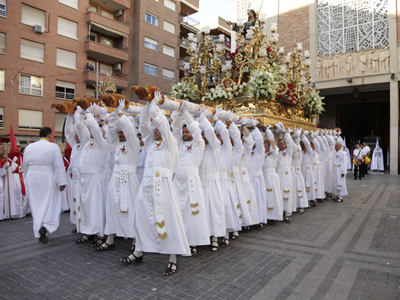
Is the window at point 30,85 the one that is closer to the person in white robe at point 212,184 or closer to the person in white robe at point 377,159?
the person in white robe at point 212,184

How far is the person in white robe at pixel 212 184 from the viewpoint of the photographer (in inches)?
208

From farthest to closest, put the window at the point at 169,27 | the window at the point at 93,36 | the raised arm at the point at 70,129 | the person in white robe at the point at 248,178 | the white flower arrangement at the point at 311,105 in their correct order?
the window at the point at 169,27 < the window at the point at 93,36 < the white flower arrangement at the point at 311,105 < the person in white robe at the point at 248,178 < the raised arm at the point at 70,129

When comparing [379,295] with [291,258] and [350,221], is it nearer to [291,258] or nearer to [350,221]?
[291,258]

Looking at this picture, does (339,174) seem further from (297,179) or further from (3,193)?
(3,193)

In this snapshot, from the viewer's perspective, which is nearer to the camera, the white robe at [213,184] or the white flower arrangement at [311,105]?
the white robe at [213,184]

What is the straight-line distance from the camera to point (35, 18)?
72.5ft

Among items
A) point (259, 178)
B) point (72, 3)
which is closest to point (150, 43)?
point (72, 3)

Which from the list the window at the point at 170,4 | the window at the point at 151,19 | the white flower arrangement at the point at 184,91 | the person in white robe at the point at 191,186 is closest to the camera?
the person in white robe at the point at 191,186

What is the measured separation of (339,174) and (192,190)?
7479 mm

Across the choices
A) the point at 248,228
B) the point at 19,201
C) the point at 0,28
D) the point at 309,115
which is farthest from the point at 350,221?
the point at 0,28

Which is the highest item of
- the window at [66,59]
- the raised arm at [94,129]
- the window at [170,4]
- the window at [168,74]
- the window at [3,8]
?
the window at [170,4]

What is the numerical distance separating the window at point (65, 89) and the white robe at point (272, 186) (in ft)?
69.0

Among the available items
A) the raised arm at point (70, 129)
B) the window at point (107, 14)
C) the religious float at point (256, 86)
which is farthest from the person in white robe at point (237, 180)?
the window at point (107, 14)

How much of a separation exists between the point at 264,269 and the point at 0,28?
23.4 m
